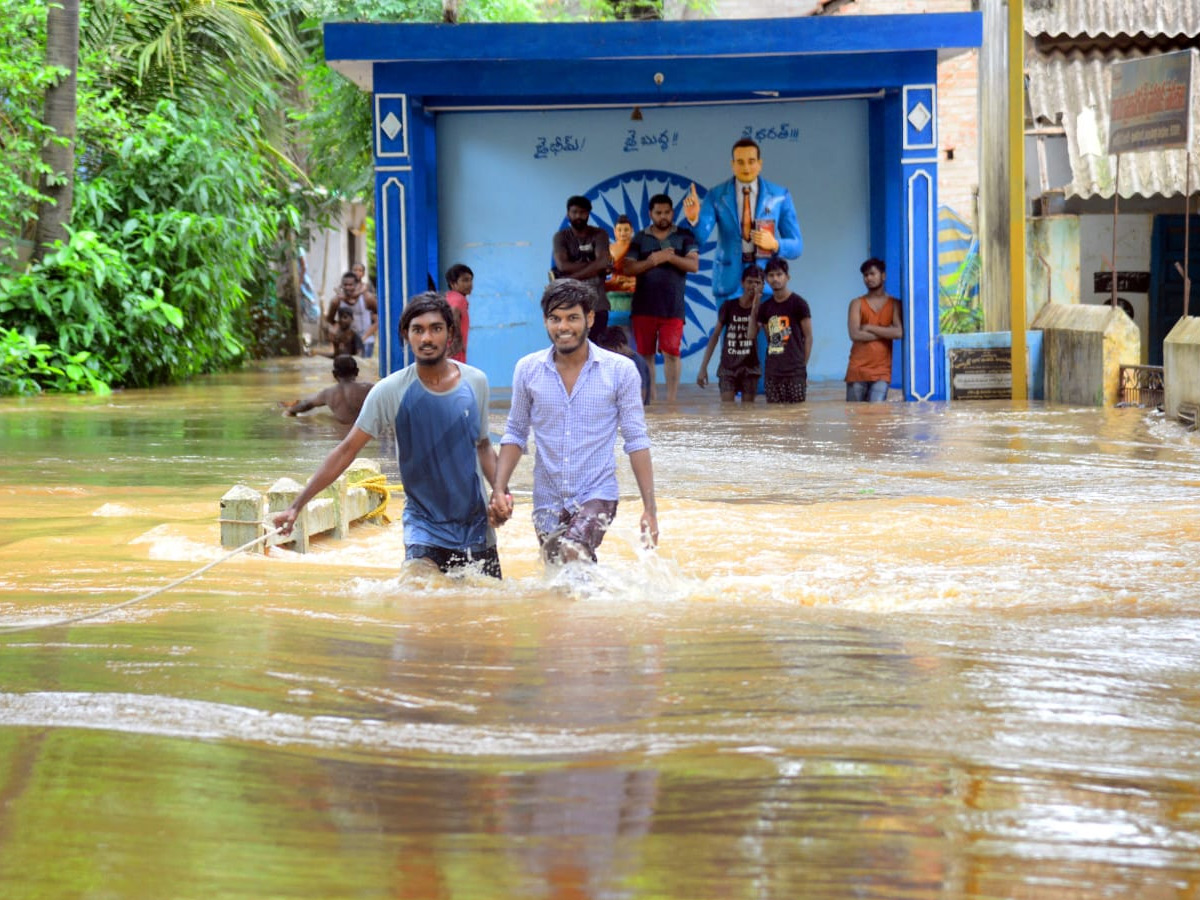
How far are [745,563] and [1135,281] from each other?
12750mm

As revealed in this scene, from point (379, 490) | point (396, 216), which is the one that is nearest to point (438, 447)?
point (379, 490)

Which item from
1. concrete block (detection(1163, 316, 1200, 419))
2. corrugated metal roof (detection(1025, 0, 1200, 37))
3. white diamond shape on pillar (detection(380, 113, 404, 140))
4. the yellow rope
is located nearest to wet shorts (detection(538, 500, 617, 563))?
the yellow rope

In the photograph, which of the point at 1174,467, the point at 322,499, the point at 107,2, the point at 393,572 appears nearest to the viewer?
the point at 393,572

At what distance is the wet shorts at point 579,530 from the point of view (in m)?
6.04

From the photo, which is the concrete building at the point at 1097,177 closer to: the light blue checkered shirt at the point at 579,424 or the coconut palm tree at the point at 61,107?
the coconut palm tree at the point at 61,107

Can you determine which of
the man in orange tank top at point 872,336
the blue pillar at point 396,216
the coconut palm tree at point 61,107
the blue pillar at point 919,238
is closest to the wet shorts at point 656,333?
the man in orange tank top at point 872,336

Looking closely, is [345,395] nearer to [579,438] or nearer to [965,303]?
[579,438]

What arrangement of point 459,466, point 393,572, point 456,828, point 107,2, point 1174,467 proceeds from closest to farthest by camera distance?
point 456,828
point 459,466
point 393,572
point 1174,467
point 107,2

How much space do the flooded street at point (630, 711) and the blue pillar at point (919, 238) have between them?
7085 mm

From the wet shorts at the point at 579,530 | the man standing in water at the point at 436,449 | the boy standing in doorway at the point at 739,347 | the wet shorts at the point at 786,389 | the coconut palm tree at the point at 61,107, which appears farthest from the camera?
the coconut palm tree at the point at 61,107

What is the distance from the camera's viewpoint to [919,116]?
14844 millimetres

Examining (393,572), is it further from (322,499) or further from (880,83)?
(880,83)

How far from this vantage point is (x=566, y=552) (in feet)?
19.9

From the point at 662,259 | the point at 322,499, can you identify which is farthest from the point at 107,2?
the point at 322,499
